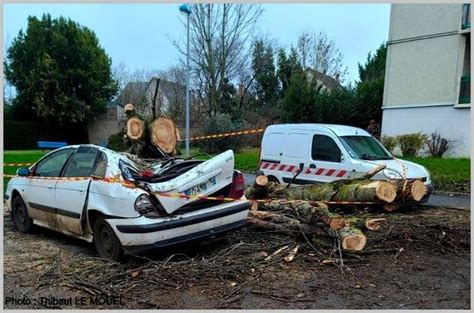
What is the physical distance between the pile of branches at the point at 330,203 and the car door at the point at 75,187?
2291 mm

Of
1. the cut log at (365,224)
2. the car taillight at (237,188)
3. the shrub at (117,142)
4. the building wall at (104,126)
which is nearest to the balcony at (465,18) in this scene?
the cut log at (365,224)

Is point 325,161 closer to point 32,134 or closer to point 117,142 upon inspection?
point 117,142

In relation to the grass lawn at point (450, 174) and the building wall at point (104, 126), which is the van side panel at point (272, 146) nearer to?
the grass lawn at point (450, 174)

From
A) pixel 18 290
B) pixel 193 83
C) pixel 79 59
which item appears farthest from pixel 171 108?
pixel 18 290

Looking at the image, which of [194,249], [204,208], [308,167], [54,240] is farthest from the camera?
[308,167]

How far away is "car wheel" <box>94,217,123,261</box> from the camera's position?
185 inches

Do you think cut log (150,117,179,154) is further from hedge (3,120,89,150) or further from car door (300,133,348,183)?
hedge (3,120,89,150)

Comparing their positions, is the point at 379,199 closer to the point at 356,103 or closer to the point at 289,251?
the point at 289,251

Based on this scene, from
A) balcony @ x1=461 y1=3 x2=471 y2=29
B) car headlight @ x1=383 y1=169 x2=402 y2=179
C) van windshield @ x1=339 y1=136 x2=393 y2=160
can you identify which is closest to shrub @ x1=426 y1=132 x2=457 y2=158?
balcony @ x1=461 y1=3 x2=471 y2=29

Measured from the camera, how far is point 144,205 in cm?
450

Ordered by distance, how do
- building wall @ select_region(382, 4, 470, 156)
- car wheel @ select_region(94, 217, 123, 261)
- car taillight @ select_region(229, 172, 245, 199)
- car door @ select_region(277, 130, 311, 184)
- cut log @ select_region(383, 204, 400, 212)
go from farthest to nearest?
building wall @ select_region(382, 4, 470, 156) < car door @ select_region(277, 130, 311, 184) < cut log @ select_region(383, 204, 400, 212) < car taillight @ select_region(229, 172, 245, 199) < car wheel @ select_region(94, 217, 123, 261)

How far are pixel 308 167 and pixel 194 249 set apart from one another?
3.99 meters

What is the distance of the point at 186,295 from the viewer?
12.7ft

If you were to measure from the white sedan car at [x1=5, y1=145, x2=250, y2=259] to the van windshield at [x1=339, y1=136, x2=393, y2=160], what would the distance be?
11.8 ft
